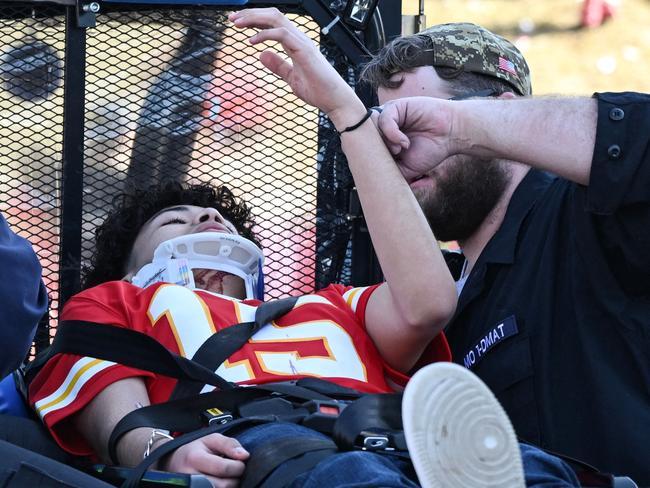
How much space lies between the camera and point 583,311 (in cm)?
246

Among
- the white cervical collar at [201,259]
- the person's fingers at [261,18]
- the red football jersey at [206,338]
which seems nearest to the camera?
the person's fingers at [261,18]

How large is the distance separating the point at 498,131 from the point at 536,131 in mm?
84

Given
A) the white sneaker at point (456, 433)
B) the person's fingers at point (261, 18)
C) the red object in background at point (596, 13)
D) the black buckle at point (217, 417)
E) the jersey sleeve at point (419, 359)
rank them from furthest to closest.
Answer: the red object in background at point (596, 13) < the jersey sleeve at point (419, 359) < the person's fingers at point (261, 18) < the black buckle at point (217, 417) < the white sneaker at point (456, 433)

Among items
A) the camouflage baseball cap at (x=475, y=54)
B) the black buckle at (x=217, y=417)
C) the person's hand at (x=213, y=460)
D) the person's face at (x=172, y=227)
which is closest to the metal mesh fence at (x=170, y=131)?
the person's face at (x=172, y=227)

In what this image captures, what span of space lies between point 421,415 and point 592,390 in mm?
1012

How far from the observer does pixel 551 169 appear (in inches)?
88.2

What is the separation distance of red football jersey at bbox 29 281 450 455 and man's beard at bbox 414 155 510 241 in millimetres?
339

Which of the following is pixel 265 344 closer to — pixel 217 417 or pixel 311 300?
pixel 311 300

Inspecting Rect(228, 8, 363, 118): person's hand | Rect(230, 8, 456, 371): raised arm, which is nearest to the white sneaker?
Rect(230, 8, 456, 371): raised arm

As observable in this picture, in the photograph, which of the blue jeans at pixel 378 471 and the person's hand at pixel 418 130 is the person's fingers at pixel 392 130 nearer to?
the person's hand at pixel 418 130

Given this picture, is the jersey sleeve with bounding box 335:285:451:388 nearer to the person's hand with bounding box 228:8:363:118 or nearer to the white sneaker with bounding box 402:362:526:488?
the person's hand with bounding box 228:8:363:118

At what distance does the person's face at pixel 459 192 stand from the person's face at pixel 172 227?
57cm

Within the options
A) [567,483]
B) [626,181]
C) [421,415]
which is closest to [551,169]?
[626,181]

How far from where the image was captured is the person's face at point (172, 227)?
314 centimetres
